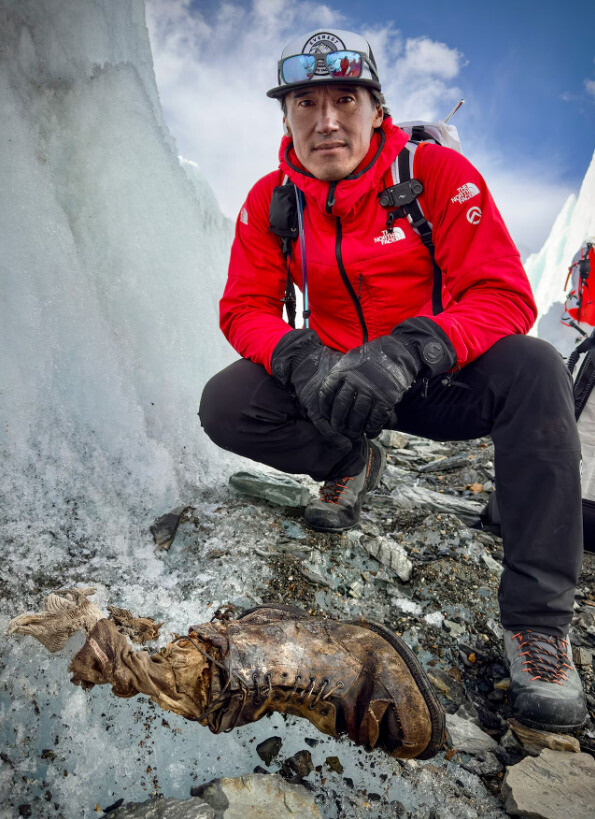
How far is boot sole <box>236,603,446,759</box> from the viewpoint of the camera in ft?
4.68

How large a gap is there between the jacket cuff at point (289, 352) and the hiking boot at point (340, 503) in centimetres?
70

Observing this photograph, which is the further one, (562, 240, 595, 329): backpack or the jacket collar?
(562, 240, 595, 329): backpack

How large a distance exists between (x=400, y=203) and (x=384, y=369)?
2.79 feet

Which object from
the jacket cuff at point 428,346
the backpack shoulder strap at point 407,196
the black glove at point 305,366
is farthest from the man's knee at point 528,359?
the black glove at point 305,366

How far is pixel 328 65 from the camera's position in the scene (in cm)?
217

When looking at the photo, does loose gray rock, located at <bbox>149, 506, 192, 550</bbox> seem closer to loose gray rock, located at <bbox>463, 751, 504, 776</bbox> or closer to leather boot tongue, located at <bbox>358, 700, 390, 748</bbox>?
leather boot tongue, located at <bbox>358, 700, 390, 748</bbox>

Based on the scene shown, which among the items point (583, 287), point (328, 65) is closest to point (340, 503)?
point (328, 65)

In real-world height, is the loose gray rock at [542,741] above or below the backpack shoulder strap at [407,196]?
below

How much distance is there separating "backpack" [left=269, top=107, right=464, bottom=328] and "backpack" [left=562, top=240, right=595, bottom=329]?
16.0 feet

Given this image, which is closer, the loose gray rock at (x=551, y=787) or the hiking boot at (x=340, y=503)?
the loose gray rock at (x=551, y=787)

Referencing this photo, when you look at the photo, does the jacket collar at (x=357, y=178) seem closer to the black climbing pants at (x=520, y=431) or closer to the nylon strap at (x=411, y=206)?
the nylon strap at (x=411, y=206)

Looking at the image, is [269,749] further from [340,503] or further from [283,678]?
[340,503]

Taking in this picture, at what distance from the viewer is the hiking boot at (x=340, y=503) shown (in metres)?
2.52

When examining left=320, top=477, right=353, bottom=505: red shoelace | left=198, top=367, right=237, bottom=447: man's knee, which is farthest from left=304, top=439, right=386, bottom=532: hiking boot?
left=198, top=367, right=237, bottom=447: man's knee
